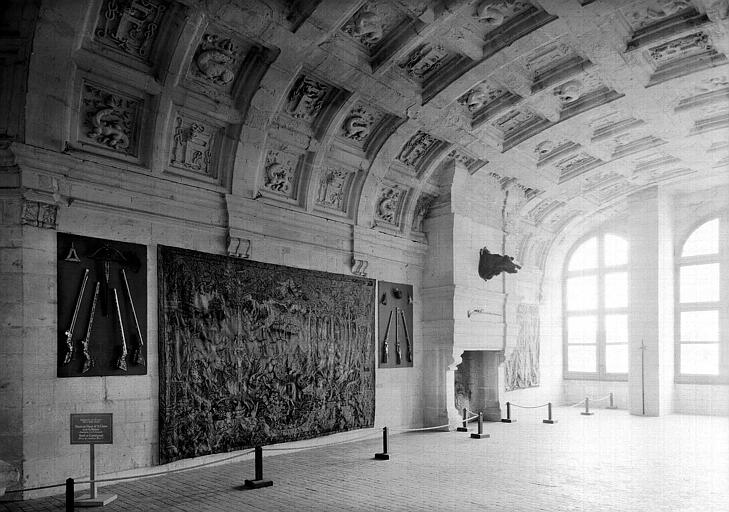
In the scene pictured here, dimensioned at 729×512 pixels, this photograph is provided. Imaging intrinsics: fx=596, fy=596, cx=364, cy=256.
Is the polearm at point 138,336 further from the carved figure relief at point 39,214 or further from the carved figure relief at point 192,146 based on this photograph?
the carved figure relief at point 192,146

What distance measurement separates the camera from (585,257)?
2212 centimetres

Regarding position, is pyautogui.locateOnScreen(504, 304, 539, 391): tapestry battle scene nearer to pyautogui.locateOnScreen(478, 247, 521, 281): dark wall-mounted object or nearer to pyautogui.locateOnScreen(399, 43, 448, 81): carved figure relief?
pyautogui.locateOnScreen(478, 247, 521, 281): dark wall-mounted object

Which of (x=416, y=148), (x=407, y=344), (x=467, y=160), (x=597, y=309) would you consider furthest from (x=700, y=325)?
(x=416, y=148)

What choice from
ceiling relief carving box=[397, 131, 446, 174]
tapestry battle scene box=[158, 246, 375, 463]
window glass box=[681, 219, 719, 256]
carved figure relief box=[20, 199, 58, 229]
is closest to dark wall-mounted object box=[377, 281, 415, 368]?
tapestry battle scene box=[158, 246, 375, 463]

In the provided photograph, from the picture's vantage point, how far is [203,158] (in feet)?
35.0

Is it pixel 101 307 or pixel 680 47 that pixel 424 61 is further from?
pixel 101 307

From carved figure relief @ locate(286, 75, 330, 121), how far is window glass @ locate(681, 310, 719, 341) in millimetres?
14766

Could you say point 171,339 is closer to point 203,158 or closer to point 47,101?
point 203,158

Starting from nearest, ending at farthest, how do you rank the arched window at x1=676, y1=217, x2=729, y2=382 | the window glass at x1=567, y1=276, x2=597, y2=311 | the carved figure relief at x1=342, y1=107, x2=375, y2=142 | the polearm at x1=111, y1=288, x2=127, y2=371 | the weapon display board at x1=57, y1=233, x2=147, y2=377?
the weapon display board at x1=57, y1=233, x2=147, y2=377 → the polearm at x1=111, y1=288, x2=127, y2=371 → the carved figure relief at x1=342, y1=107, x2=375, y2=142 → the arched window at x1=676, y1=217, x2=729, y2=382 → the window glass at x1=567, y1=276, x2=597, y2=311

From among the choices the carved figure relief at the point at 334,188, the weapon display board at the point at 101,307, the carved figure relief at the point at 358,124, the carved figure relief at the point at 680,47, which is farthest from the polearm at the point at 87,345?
the carved figure relief at the point at 680,47

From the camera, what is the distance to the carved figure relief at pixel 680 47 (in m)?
11.5

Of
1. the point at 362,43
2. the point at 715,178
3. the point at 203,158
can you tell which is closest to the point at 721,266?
the point at 715,178

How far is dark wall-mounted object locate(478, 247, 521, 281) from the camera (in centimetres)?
1568

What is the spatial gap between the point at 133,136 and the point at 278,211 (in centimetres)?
302
